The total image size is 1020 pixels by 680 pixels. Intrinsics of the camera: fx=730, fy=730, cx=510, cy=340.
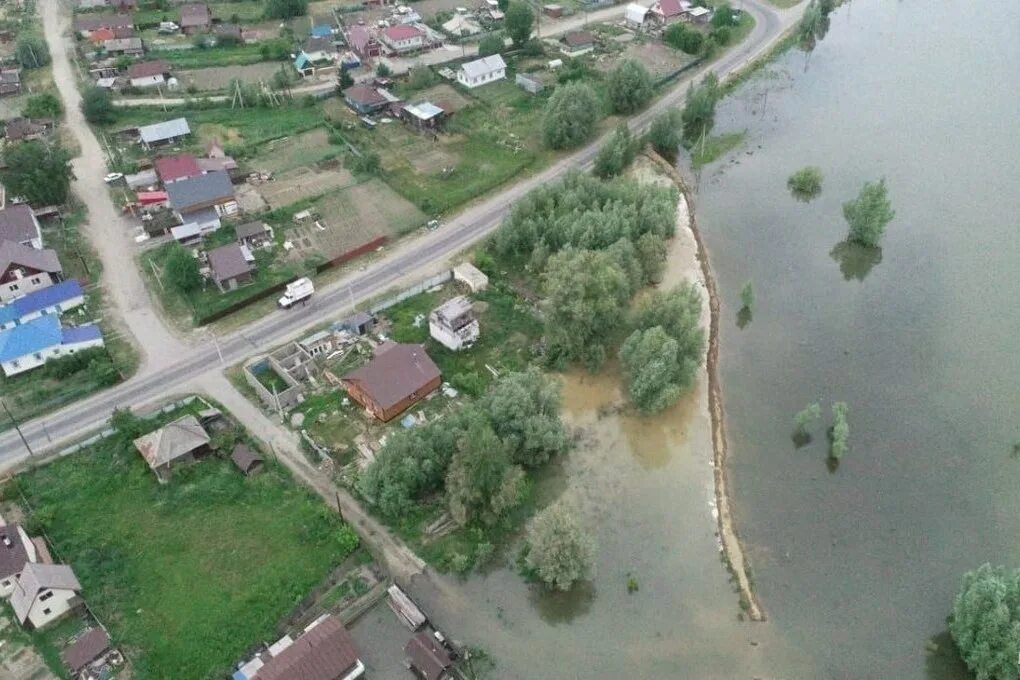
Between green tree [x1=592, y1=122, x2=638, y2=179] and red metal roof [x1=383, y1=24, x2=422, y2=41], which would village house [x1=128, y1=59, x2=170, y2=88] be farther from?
green tree [x1=592, y1=122, x2=638, y2=179]

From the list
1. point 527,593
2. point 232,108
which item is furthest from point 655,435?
point 232,108

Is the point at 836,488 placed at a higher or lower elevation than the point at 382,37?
lower

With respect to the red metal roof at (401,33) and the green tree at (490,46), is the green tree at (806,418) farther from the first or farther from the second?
the red metal roof at (401,33)

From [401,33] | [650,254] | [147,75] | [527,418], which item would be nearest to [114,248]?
[147,75]

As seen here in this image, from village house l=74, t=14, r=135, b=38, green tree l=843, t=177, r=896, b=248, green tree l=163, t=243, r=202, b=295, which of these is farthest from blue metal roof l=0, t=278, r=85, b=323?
green tree l=843, t=177, r=896, b=248

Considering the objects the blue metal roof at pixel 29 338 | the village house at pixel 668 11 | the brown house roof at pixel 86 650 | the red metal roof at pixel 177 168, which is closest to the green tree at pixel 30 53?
the red metal roof at pixel 177 168

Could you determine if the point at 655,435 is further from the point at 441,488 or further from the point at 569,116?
the point at 569,116
